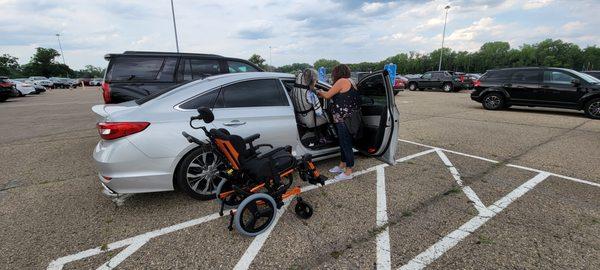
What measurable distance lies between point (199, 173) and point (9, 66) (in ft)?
299

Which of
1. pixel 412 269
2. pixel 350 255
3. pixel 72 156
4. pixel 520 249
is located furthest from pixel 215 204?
pixel 72 156

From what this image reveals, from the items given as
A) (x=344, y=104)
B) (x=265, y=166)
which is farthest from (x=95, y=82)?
(x=265, y=166)

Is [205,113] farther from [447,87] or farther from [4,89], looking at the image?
[447,87]

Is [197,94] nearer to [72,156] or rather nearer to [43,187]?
[43,187]

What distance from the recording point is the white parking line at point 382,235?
7.57 feet

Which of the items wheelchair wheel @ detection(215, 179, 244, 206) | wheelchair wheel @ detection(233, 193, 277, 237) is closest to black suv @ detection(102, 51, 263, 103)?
wheelchair wheel @ detection(215, 179, 244, 206)

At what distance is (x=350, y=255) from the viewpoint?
7.86ft

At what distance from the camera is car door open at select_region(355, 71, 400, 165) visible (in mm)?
3734

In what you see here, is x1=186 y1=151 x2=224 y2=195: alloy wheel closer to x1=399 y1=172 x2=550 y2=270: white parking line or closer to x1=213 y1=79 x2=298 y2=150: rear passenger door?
x1=213 y1=79 x2=298 y2=150: rear passenger door

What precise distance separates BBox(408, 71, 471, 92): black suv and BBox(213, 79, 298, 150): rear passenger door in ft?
64.7

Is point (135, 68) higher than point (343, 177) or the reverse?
higher

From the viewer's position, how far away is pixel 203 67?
6.30m

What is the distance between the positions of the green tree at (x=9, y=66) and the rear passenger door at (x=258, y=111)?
79.7 m

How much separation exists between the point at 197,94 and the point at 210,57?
11.8 feet
